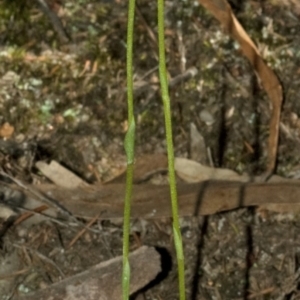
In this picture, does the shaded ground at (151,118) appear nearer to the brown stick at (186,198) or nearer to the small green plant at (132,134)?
the brown stick at (186,198)

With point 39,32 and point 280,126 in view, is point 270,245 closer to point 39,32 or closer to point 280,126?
point 280,126

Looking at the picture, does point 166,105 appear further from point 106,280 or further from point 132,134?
point 106,280

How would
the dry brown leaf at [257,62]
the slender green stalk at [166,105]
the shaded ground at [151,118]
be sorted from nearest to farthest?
the slender green stalk at [166,105] → the shaded ground at [151,118] → the dry brown leaf at [257,62]

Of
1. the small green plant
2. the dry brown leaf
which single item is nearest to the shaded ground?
the dry brown leaf

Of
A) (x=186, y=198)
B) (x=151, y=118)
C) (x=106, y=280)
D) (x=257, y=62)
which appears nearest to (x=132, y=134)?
(x=106, y=280)

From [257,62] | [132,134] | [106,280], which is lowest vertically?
[106,280]

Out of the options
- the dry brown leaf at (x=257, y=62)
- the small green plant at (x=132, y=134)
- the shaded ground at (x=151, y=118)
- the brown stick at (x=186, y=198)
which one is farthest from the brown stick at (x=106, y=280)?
the small green plant at (x=132, y=134)

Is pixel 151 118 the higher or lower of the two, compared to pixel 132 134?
lower

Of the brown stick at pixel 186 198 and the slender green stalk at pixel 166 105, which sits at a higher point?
the slender green stalk at pixel 166 105

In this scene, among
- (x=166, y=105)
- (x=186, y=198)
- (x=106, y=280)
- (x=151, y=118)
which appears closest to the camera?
(x=166, y=105)
